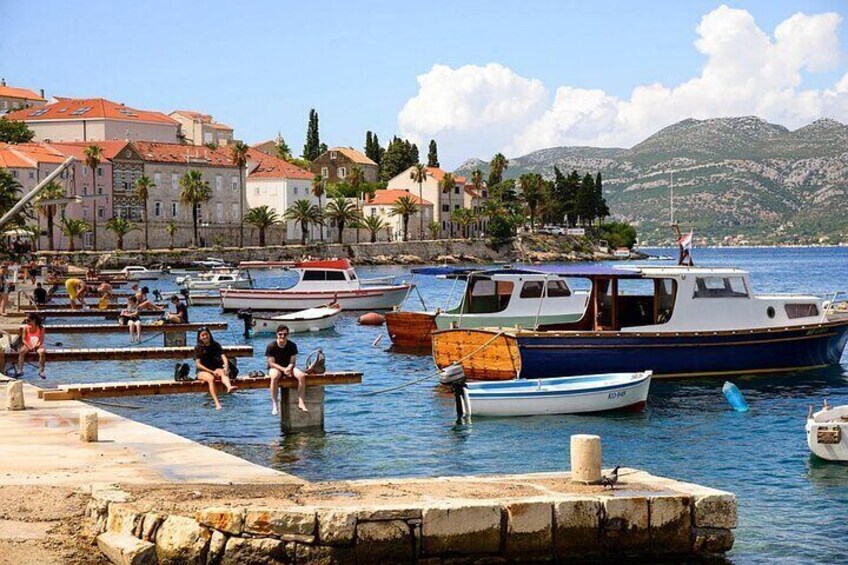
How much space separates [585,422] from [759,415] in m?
4.67

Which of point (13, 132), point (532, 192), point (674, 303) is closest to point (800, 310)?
point (674, 303)

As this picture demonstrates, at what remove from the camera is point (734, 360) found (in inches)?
1335

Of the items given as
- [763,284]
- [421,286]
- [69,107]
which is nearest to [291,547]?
[763,284]

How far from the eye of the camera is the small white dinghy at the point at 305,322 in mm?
55719

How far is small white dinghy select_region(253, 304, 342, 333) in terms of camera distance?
55719mm

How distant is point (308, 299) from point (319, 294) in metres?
0.68

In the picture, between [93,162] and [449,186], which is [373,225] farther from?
[93,162]

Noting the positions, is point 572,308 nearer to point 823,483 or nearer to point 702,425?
point 702,425

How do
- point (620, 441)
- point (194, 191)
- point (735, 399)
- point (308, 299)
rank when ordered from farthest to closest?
1. point (194, 191)
2. point (308, 299)
3. point (735, 399)
4. point (620, 441)

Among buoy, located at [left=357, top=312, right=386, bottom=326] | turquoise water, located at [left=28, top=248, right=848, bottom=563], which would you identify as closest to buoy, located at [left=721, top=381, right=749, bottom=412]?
turquoise water, located at [left=28, top=248, right=848, bottom=563]

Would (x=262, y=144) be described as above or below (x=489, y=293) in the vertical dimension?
above

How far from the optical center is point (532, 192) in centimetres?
19162

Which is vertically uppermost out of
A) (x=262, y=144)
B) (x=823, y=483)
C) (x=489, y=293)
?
(x=262, y=144)

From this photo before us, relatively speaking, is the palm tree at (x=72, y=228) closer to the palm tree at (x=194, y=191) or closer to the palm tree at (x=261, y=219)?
the palm tree at (x=194, y=191)
